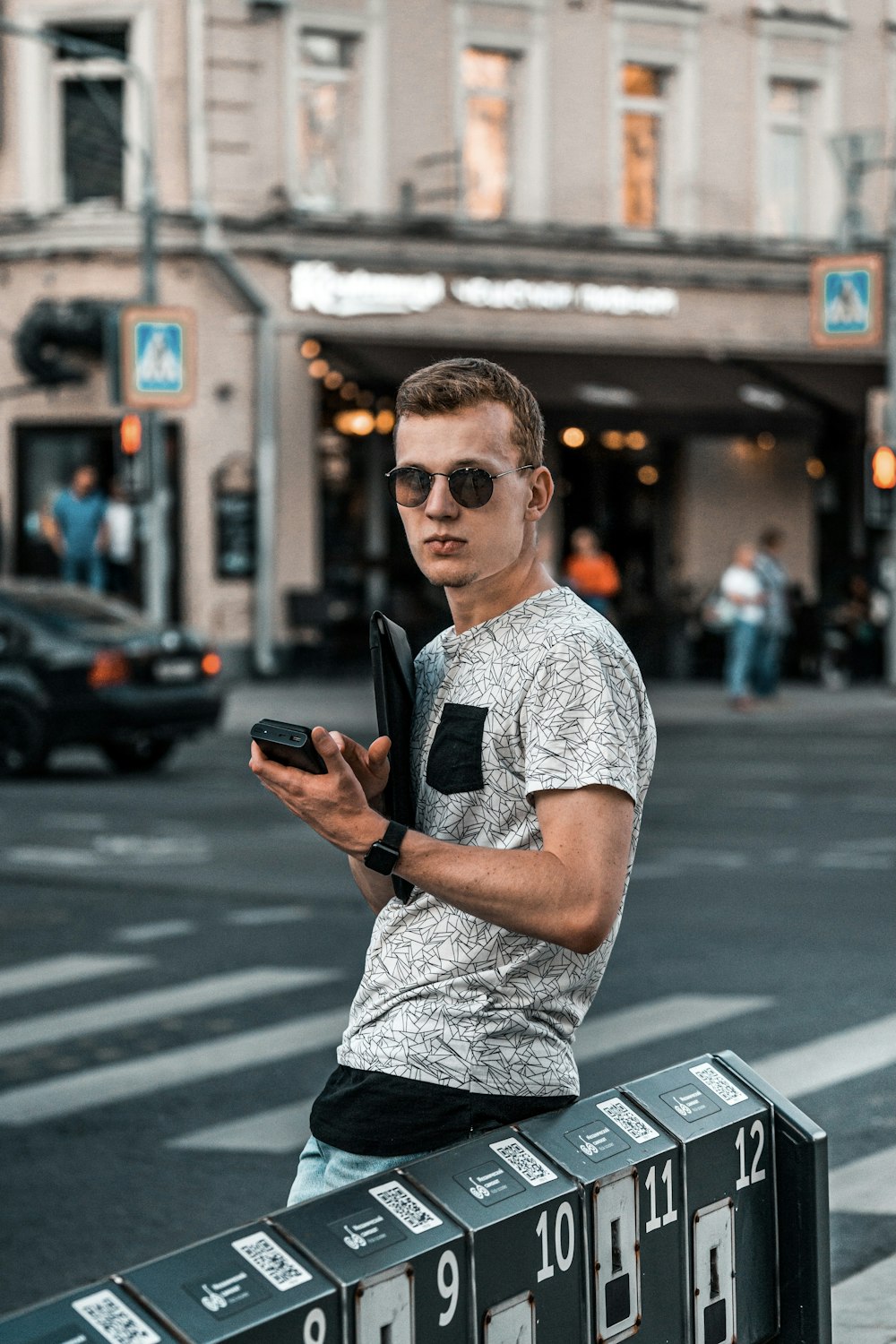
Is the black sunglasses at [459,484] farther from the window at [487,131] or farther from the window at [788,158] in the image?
the window at [788,158]

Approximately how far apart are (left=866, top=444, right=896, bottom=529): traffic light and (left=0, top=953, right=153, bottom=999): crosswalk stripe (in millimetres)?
16698

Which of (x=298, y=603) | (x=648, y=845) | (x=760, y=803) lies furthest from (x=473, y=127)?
(x=648, y=845)

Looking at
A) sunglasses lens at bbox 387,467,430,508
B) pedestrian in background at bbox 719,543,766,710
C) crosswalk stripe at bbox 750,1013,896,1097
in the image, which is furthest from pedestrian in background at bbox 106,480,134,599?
sunglasses lens at bbox 387,467,430,508

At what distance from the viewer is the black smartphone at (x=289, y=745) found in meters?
2.78

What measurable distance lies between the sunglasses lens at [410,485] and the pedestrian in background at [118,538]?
22.3 m

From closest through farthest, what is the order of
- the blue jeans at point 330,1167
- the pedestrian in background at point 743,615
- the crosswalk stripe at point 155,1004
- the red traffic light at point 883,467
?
1. the blue jeans at point 330,1167
2. the crosswalk stripe at point 155,1004
3. the pedestrian in background at point 743,615
4. the red traffic light at point 883,467

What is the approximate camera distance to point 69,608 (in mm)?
17484

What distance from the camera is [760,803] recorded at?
50.0 ft

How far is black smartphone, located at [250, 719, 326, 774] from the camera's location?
2775 mm

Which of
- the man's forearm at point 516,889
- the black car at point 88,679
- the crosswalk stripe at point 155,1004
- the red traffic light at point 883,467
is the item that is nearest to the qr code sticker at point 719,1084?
the man's forearm at point 516,889

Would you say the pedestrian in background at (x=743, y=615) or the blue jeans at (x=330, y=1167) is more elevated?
the blue jeans at (x=330, y=1167)

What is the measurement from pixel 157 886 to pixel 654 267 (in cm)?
1927

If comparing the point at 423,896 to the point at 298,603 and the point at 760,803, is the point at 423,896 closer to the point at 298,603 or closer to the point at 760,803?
the point at 760,803

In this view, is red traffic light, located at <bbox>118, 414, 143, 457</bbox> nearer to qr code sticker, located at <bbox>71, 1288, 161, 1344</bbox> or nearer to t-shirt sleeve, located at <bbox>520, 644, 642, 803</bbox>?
t-shirt sleeve, located at <bbox>520, 644, 642, 803</bbox>
